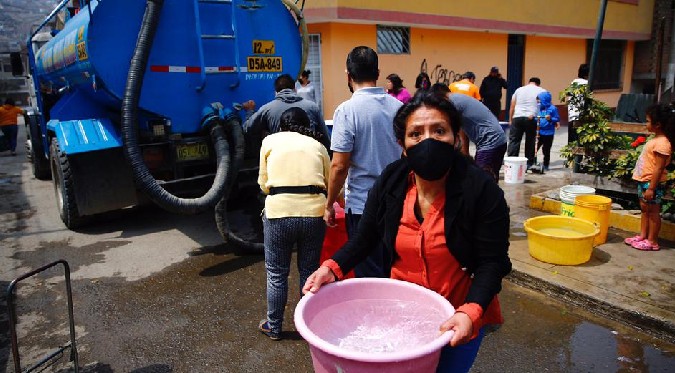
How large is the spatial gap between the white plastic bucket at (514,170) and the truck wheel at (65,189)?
611 cm

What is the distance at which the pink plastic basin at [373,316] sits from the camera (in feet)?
5.51

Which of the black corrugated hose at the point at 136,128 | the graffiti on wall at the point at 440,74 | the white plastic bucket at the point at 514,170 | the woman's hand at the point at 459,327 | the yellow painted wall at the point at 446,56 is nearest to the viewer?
the woman's hand at the point at 459,327

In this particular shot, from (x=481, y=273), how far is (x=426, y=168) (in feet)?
1.39

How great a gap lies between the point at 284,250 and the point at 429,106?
1.80 meters

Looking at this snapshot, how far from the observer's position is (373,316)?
1859 millimetres

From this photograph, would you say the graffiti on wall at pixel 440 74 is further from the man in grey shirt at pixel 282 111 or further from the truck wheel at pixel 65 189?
the truck wheel at pixel 65 189

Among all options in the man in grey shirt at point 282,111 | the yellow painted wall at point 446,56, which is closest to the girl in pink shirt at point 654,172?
the man in grey shirt at point 282,111

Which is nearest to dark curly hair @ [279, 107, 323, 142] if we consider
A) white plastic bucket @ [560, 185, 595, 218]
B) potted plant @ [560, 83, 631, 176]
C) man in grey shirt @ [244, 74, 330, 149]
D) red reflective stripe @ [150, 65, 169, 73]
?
man in grey shirt @ [244, 74, 330, 149]

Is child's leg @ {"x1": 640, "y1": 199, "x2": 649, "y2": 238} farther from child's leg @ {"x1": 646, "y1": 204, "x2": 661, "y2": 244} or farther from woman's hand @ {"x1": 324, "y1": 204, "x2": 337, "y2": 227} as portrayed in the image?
woman's hand @ {"x1": 324, "y1": 204, "x2": 337, "y2": 227}

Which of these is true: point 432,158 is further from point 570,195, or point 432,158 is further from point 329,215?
point 570,195

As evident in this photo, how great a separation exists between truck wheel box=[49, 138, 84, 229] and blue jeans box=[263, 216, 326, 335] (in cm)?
347

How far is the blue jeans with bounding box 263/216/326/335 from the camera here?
317 cm

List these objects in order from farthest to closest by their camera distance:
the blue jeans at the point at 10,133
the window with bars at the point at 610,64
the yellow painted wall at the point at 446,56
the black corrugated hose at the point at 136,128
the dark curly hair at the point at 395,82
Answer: the window with bars at the point at 610,64
the blue jeans at the point at 10,133
the yellow painted wall at the point at 446,56
the dark curly hair at the point at 395,82
the black corrugated hose at the point at 136,128

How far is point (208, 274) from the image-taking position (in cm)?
463
